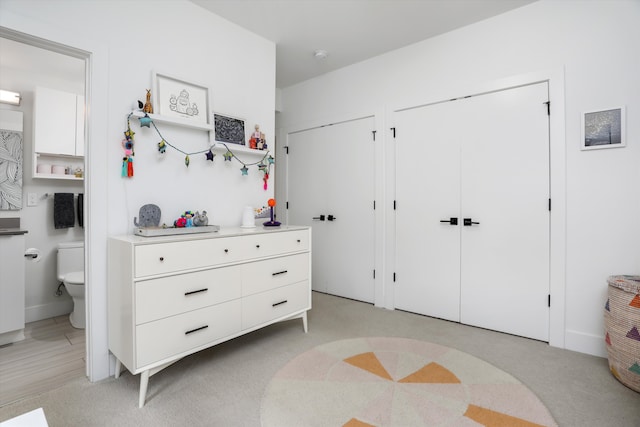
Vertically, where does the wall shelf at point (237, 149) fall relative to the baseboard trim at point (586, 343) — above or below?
above

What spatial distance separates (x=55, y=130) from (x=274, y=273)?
8.56ft

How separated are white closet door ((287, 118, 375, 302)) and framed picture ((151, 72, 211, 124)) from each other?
5.23ft

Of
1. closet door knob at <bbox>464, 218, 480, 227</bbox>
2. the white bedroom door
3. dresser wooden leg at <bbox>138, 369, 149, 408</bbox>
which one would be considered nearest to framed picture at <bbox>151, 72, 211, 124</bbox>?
dresser wooden leg at <bbox>138, 369, 149, 408</bbox>

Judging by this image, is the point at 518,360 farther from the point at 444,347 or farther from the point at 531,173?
the point at 531,173

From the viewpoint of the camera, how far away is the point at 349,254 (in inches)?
140

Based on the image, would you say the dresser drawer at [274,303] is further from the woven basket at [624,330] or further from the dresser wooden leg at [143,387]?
the woven basket at [624,330]

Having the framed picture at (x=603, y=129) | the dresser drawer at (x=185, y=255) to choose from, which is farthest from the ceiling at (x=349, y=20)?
the dresser drawer at (x=185, y=255)

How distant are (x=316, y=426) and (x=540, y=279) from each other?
1990 millimetres

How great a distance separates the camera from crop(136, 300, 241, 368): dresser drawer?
65.7 inches

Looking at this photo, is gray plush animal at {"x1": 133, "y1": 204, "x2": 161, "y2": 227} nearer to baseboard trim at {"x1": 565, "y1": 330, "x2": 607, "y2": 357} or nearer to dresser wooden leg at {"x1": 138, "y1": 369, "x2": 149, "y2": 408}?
dresser wooden leg at {"x1": 138, "y1": 369, "x2": 149, "y2": 408}

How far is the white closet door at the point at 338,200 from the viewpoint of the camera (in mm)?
3414

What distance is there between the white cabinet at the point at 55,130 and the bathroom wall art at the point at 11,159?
12 cm

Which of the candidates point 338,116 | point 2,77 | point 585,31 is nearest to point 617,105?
point 585,31

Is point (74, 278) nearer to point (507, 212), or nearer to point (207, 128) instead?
point (207, 128)
